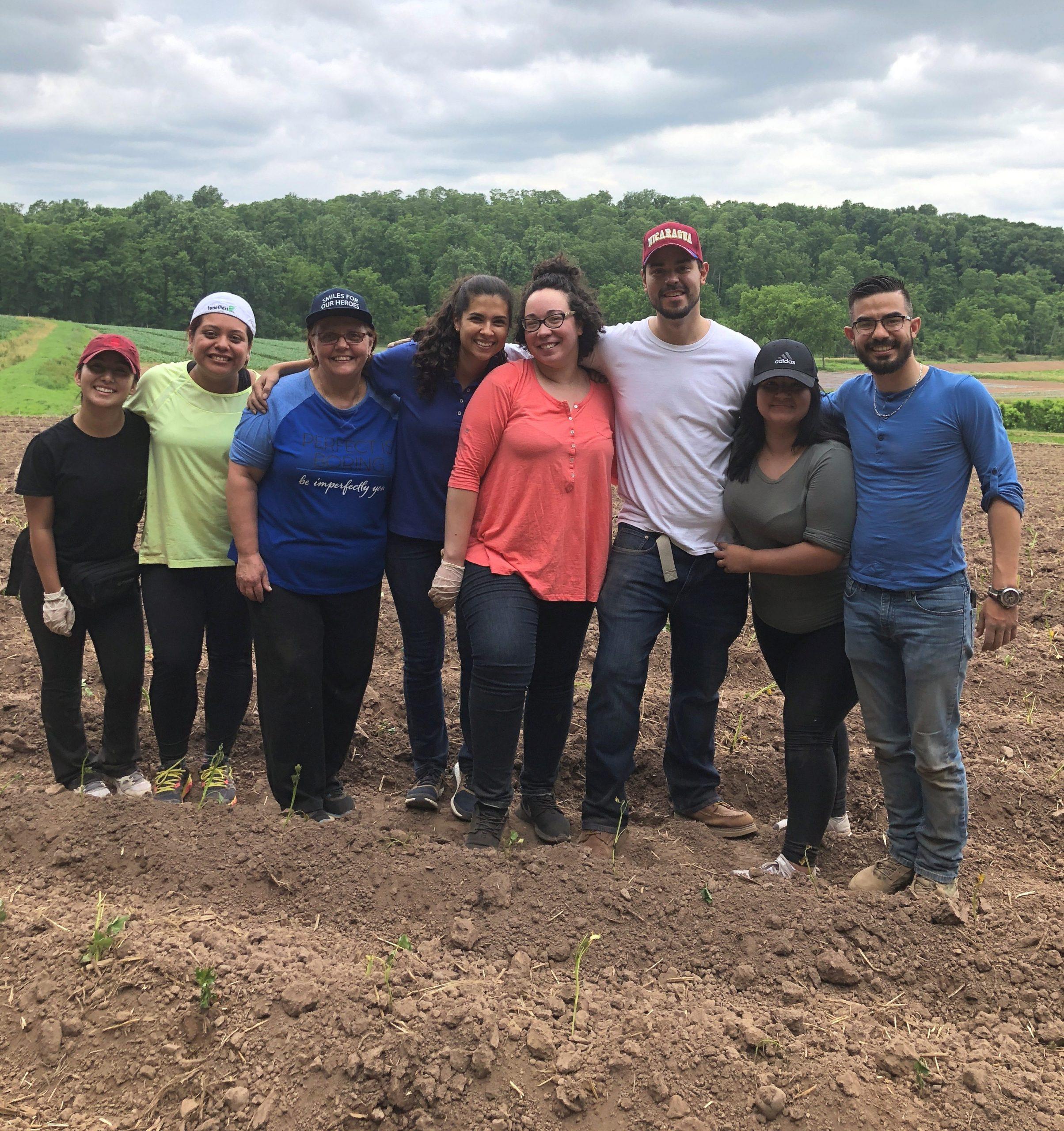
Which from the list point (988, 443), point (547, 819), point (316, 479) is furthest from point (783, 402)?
point (547, 819)

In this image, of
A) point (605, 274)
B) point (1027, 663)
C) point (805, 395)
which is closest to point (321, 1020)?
point (805, 395)

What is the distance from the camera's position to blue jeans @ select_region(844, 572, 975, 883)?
3.18 m

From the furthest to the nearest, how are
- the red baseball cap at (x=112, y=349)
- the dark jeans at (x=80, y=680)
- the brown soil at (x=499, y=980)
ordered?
the dark jeans at (x=80, y=680), the red baseball cap at (x=112, y=349), the brown soil at (x=499, y=980)

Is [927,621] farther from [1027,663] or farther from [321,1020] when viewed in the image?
[1027,663]

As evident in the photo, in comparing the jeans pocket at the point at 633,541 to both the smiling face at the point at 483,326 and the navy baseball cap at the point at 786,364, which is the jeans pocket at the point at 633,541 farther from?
the smiling face at the point at 483,326

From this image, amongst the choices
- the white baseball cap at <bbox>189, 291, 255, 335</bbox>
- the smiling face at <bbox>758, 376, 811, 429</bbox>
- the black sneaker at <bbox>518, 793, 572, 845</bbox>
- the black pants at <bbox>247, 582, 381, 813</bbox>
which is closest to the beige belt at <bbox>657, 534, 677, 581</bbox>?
the smiling face at <bbox>758, 376, 811, 429</bbox>

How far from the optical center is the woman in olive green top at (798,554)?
3369mm

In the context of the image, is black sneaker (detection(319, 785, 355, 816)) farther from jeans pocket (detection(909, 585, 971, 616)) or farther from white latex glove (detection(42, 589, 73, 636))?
jeans pocket (detection(909, 585, 971, 616))

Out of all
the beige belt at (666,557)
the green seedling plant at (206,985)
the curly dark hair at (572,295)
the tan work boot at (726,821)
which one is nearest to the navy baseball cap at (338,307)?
the curly dark hair at (572,295)

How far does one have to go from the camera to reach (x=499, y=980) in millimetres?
2867

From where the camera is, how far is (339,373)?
3555 mm

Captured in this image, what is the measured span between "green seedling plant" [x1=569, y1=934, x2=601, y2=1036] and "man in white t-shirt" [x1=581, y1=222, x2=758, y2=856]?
0.60 metres

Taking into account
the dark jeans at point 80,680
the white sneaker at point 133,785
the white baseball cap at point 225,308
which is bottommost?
the white sneaker at point 133,785

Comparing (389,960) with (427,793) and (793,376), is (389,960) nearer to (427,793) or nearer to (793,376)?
(427,793)
